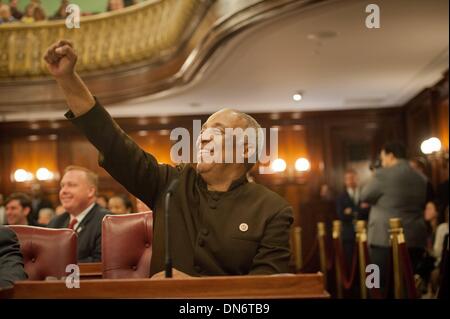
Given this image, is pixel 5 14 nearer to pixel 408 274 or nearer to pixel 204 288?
pixel 408 274

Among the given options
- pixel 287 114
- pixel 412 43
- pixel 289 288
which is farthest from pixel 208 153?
pixel 287 114

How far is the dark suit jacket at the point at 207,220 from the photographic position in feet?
8.00

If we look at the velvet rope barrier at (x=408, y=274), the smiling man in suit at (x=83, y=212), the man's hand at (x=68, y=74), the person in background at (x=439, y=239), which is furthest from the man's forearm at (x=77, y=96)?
the person in background at (x=439, y=239)

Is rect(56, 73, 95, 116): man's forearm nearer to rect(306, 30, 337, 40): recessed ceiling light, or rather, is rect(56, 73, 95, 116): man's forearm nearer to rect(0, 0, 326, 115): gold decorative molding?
rect(306, 30, 337, 40): recessed ceiling light

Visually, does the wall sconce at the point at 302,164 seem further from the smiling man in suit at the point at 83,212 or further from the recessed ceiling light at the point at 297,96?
the smiling man in suit at the point at 83,212

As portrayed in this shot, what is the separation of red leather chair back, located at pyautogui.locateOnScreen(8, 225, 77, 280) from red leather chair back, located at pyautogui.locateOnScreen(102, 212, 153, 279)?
0.71ft

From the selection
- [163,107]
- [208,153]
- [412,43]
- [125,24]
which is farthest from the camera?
[163,107]

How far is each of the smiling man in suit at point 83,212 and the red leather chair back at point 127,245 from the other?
362 millimetres

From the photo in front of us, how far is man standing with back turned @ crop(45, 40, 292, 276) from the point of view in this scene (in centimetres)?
237

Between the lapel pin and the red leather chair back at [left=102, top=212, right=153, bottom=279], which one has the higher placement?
the lapel pin

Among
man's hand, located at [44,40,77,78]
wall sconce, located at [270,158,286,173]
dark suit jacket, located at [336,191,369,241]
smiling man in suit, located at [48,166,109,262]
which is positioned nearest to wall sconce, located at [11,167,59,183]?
wall sconce, located at [270,158,286,173]
